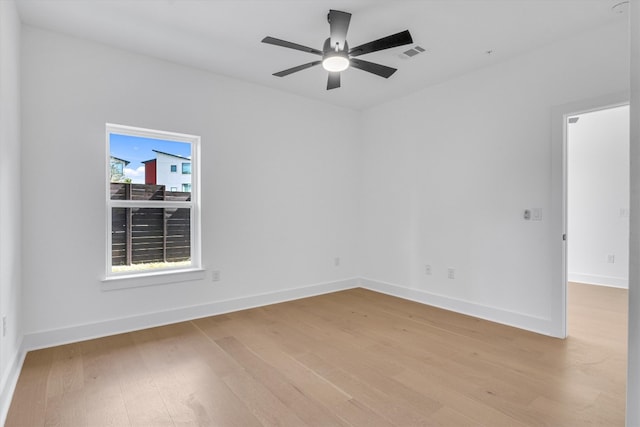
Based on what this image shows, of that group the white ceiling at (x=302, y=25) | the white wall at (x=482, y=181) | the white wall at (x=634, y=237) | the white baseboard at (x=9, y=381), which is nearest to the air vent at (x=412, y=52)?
the white ceiling at (x=302, y=25)

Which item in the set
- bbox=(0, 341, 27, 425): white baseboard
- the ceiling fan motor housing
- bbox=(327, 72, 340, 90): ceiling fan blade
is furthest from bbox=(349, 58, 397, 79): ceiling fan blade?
bbox=(0, 341, 27, 425): white baseboard

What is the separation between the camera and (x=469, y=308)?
3.86 meters

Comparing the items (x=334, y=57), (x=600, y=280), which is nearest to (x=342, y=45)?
(x=334, y=57)

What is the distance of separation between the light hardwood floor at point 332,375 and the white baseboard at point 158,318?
99 millimetres

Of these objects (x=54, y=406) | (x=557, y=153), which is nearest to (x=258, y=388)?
(x=54, y=406)

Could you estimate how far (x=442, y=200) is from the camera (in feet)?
13.7

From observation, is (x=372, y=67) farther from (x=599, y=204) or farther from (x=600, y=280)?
(x=600, y=280)

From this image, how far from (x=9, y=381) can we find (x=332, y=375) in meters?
2.14

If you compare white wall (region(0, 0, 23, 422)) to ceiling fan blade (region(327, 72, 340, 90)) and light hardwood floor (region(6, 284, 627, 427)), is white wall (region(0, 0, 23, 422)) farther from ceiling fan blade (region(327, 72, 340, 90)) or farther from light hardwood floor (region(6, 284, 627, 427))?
ceiling fan blade (region(327, 72, 340, 90))

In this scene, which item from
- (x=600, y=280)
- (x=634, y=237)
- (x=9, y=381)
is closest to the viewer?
(x=634, y=237)

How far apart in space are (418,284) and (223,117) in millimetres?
3212

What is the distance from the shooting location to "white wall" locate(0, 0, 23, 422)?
2.10 metres

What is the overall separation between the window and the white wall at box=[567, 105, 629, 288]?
533 centimetres

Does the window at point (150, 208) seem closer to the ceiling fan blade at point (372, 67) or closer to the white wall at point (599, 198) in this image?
the ceiling fan blade at point (372, 67)
